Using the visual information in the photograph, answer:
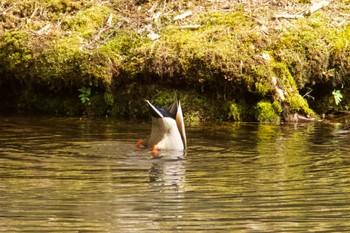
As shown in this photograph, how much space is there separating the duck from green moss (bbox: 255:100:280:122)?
8.17 feet

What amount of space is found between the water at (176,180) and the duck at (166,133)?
0.47ft

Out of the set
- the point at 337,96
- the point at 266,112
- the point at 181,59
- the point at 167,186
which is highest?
the point at 181,59

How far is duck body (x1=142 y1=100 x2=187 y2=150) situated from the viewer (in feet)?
31.4

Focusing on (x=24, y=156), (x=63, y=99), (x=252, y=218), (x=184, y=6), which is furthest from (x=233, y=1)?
(x=252, y=218)

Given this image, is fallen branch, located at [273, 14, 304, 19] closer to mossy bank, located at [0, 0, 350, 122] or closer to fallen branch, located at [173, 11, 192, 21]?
mossy bank, located at [0, 0, 350, 122]

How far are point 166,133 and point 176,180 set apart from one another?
1.98 metres

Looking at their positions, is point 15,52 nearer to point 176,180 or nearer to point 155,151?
point 155,151

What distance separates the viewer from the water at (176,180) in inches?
238

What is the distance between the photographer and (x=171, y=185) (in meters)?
7.46

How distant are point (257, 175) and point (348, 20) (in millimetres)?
5779

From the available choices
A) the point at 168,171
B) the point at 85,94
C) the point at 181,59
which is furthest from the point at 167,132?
the point at 85,94

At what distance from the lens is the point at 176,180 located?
25.3 ft

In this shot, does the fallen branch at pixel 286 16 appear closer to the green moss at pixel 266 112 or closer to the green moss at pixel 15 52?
the green moss at pixel 266 112

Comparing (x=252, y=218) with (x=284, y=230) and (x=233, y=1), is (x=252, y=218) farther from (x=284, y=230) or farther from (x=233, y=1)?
(x=233, y=1)
